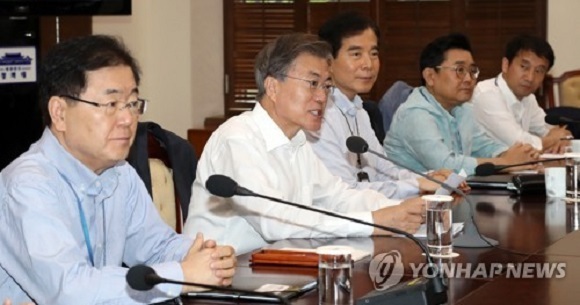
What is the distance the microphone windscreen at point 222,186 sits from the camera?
2.51 m

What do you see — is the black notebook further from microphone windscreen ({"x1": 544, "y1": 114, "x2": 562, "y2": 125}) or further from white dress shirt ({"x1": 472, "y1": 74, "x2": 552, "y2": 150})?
white dress shirt ({"x1": 472, "y1": 74, "x2": 552, "y2": 150})

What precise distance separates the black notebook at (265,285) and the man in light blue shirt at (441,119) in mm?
2188

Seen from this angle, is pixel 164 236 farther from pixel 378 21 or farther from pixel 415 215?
pixel 378 21

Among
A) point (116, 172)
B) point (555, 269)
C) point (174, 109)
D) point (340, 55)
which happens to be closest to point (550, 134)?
point (340, 55)

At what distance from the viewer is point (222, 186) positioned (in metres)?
2.51

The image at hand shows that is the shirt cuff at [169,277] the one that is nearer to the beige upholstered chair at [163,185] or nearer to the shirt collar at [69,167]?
the shirt collar at [69,167]

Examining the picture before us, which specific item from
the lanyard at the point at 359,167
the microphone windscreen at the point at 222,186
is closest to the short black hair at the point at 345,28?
the lanyard at the point at 359,167

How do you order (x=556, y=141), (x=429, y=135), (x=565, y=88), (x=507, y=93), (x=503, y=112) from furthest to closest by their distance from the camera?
(x=565, y=88) < (x=507, y=93) < (x=503, y=112) < (x=556, y=141) < (x=429, y=135)

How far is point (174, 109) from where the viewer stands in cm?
647

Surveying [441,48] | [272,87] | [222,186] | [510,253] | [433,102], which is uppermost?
[441,48]

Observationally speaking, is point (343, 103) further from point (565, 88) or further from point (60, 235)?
point (565, 88)

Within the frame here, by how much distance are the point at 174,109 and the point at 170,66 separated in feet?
0.84

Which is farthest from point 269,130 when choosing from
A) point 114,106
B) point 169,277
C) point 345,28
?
point 345,28

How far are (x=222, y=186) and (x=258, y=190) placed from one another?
49cm
